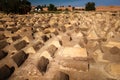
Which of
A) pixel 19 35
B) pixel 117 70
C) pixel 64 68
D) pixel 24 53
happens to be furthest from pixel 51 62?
pixel 19 35

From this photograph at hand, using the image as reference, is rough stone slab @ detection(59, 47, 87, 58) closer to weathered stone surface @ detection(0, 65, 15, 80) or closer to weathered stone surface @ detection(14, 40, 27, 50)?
weathered stone surface @ detection(14, 40, 27, 50)

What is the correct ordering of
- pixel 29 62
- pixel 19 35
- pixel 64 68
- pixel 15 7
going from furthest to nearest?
pixel 15 7, pixel 19 35, pixel 29 62, pixel 64 68

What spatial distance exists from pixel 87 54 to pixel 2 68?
1.17m

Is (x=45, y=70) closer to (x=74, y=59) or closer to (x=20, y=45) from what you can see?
(x=74, y=59)

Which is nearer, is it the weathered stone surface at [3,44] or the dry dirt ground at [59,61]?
the dry dirt ground at [59,61]

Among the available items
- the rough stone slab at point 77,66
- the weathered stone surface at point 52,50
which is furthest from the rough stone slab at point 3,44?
the rough stone slab at point 77,66

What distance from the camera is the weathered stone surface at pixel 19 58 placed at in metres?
1.98

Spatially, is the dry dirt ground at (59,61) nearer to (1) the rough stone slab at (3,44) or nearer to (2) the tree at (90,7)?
(1) the rough stone slab at (3,44)

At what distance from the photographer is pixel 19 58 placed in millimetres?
2064

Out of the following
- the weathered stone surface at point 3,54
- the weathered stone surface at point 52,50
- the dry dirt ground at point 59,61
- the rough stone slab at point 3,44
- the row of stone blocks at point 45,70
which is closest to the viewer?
the row of stone blocks at point 45,70

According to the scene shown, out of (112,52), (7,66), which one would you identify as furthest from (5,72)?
(112,52)

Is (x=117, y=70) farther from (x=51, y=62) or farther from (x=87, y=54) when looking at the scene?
(x=51, y=62)

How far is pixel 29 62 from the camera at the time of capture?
2.13m

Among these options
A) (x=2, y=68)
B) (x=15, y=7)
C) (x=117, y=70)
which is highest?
(x=15, y=7)
